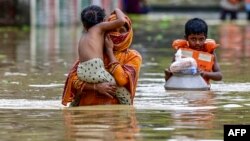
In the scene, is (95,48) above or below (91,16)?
below

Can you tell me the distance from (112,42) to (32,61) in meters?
8.51

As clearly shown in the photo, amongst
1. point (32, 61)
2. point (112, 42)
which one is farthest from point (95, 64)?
point (32, 61)

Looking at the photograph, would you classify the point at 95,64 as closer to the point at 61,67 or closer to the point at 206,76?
the point at 206,76

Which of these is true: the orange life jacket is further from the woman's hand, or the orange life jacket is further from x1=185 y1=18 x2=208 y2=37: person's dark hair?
the woman's hand

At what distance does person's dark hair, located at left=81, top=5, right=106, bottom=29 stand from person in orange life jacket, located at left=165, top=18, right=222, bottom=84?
5.80 feet

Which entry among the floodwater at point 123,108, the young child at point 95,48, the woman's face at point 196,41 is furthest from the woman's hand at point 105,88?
the woman's face at point 196,41

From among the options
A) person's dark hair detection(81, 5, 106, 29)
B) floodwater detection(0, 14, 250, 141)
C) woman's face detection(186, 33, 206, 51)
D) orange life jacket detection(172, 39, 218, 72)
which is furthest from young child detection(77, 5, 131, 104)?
orange life jacket detection(172, 39, 218, 72)

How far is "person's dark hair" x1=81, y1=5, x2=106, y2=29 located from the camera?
1152cm

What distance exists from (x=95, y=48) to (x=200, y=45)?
230 centimetres

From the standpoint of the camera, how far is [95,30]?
1147 centimetres

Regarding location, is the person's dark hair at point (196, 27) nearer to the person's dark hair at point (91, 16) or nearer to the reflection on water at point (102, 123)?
the person's dark hair at point (91, 16)

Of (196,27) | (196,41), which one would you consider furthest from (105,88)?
(196,41)

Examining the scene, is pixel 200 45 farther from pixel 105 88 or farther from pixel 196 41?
pixel 105 88

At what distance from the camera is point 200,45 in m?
13.4
